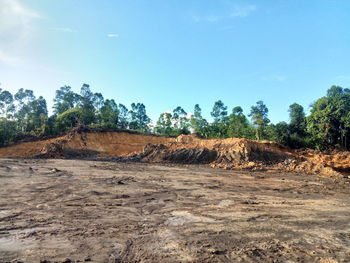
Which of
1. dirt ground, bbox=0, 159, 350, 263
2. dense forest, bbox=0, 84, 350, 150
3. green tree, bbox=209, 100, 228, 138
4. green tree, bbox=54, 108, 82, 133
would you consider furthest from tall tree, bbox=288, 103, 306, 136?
green tree, bbox=54, 108, 82, 133

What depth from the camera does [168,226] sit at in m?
5.38

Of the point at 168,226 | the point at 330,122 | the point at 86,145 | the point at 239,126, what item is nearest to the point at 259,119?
the point at 239,126

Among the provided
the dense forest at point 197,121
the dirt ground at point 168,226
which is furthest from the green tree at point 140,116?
A: the dirt ground at point 168,226

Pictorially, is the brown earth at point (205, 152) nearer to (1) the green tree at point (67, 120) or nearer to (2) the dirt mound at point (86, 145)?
(2) the dirt mound at point (86, 145)

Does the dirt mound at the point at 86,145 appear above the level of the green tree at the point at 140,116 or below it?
below

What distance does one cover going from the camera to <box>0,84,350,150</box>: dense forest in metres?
27.4

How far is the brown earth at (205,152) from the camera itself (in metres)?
18.6

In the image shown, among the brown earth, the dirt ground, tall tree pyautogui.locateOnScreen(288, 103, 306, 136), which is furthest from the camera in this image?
tall tree pyautogui.locateOnScreen(288, 103, 306, 136)

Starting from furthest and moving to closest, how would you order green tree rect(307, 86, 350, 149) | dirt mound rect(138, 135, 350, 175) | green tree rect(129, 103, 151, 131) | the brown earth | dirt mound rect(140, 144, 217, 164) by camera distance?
1. green tree rect(129, 103, 151, 131)
2. green tree rect(307, 86, 350, 149)
3. dirt mound rect(140, 144, 217, 164)
4. dirt mound rect(138, 135, 350, 175)
5. the brown earth

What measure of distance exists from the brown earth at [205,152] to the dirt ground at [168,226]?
32.7ft

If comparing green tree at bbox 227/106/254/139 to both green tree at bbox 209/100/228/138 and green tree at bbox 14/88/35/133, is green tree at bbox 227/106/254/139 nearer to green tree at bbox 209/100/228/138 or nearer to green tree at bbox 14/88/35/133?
green tree at bbox 209/100/228/138

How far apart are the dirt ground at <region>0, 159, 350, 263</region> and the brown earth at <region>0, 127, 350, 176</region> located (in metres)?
9.96

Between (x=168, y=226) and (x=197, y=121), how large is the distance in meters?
41.9

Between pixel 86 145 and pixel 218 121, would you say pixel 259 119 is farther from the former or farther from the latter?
pixel 86 145
